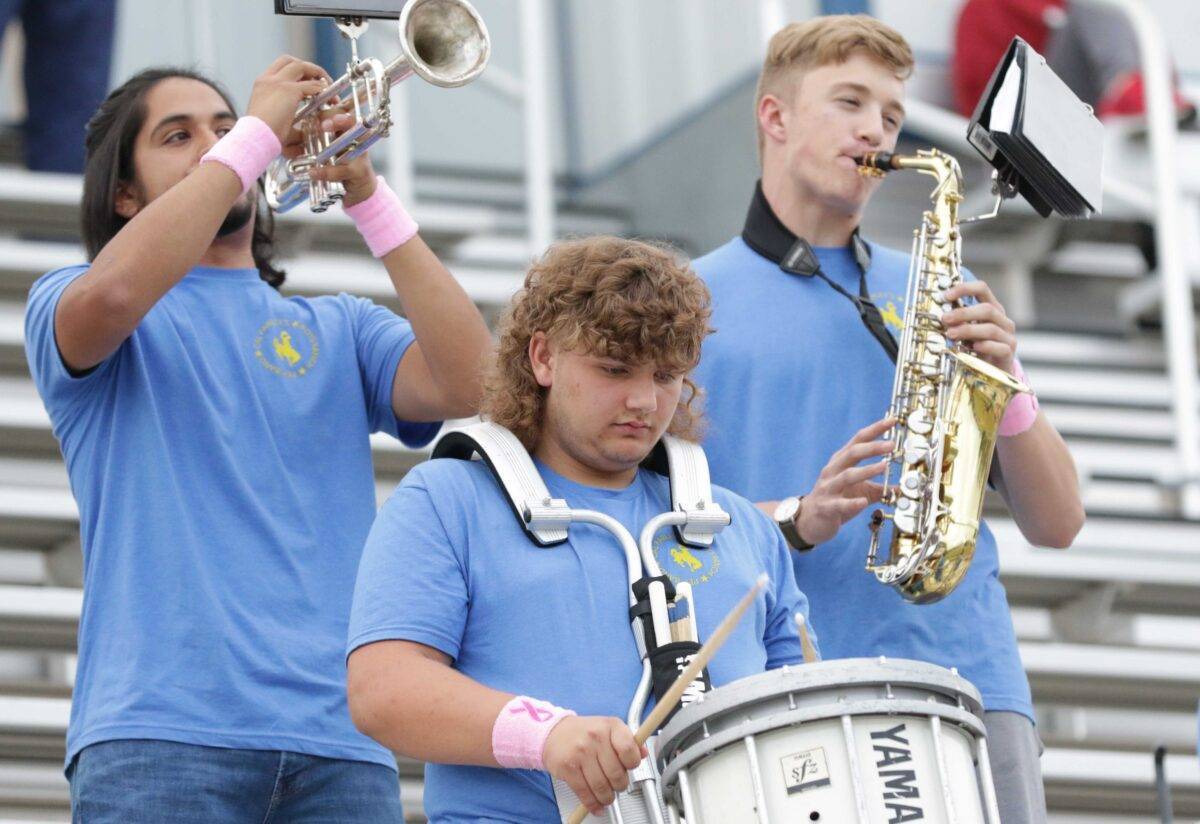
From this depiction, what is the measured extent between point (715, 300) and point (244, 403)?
81cm

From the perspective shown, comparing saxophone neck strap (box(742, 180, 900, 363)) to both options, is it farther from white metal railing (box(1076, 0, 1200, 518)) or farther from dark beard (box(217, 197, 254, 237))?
white metal railing (box(1076, 0, 1200, 518))

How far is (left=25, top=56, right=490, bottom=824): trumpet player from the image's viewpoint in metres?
2.90

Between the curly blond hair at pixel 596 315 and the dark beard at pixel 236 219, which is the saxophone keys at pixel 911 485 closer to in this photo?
the curly blond hair at pixel 596 315

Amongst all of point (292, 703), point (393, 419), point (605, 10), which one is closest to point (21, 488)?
point (393, 419)

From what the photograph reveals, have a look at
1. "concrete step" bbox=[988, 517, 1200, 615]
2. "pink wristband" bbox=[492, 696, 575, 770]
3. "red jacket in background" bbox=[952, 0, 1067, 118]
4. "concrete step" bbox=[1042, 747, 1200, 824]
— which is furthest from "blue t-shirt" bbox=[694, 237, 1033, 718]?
"red jacket in background" bbox=[952, 0, 1067, 118]

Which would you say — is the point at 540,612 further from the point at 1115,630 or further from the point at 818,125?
the point at 1115,630

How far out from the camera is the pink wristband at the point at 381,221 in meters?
3.32

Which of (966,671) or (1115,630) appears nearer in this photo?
(966,671)

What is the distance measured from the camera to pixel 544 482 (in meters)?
2.72

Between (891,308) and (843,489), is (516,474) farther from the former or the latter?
(891,308)

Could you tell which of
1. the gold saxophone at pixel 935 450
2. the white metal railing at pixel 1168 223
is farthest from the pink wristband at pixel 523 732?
the white metal railing at pixel 1168 223

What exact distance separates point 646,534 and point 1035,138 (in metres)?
1.02

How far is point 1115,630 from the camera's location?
19.1 feet

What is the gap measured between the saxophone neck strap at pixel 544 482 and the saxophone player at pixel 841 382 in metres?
0.41
